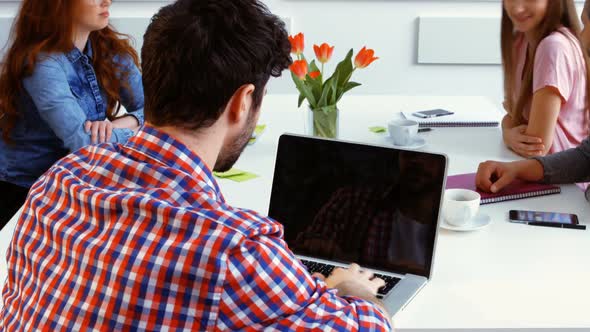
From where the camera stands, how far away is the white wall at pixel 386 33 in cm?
397

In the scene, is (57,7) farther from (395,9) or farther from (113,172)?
(395,9)

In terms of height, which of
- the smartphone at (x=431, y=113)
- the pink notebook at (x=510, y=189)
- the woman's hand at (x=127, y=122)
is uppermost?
the woman's hand at (x=127, y=122)

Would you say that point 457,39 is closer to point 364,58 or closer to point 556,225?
point 364,58

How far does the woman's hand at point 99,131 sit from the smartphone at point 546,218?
1155 mm

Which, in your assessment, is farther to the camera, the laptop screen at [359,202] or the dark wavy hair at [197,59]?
the laptop screen at [359,202]

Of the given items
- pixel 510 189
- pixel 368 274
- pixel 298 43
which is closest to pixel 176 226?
pixel 368 274

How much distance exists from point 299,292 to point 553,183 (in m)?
1.15

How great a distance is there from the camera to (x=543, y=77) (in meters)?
2.13

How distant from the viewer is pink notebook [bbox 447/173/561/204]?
5.66 ft

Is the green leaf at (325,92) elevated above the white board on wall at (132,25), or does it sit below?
below

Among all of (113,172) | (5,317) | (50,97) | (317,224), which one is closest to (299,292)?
(113,172)

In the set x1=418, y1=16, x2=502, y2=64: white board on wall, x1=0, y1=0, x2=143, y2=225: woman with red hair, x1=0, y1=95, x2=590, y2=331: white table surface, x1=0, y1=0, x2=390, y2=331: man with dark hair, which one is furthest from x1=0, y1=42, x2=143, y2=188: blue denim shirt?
x1=418, y1=16, x2=502, y2=64: white board on wall

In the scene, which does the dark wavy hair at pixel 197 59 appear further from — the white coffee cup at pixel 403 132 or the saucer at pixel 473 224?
the white coffee cup at pixel 403 132

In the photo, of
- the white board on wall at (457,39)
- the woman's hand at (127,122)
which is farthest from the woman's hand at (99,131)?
the white board on wall at (457,39)
